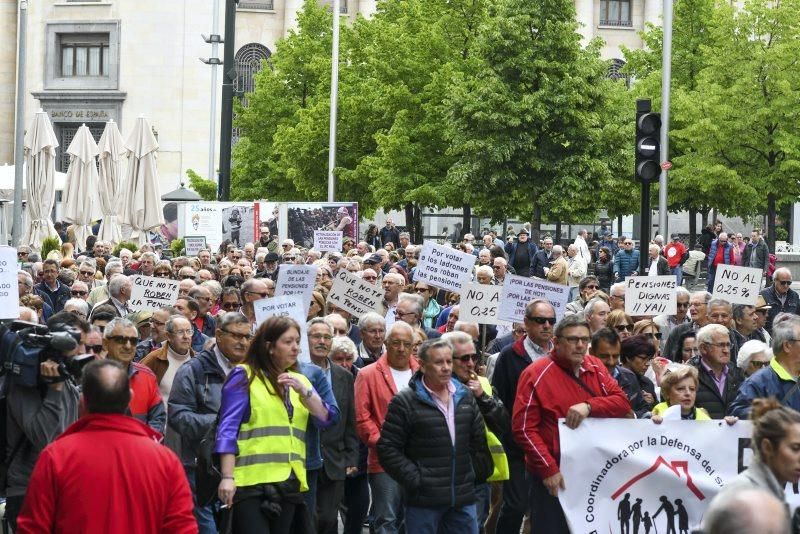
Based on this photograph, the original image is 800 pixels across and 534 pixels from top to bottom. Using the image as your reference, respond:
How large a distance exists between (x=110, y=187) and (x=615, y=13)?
47.6 metres

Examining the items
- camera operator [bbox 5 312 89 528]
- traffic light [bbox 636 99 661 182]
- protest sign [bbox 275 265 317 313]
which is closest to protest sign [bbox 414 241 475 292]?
traffic light [bbox 636 99 661 182]

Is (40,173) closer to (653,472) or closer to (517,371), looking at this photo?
(517,371)

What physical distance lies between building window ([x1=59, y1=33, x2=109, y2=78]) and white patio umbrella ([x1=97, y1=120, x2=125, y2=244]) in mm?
41785

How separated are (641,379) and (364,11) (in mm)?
63989

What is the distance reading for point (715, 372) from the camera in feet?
37.7

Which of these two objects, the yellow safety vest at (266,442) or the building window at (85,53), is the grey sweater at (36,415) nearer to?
the yellow safety vest at (266,442)

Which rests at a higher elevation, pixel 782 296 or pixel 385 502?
pixel 782 296

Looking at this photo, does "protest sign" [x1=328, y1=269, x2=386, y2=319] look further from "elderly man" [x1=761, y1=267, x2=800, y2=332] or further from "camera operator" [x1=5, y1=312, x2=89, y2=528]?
"camera operator" [x1=5, y1=312, x2=89, y2=528]

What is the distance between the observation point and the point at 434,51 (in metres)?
47.9

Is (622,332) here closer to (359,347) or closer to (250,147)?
(359,347)

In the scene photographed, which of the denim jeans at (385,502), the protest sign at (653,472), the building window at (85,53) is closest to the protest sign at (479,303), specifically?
the denim jeans at (385,502)

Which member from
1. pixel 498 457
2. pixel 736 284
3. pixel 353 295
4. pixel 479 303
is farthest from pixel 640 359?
pixel 736 284

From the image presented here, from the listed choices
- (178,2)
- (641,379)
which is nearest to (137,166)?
(641,379)

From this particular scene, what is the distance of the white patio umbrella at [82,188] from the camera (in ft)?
105
